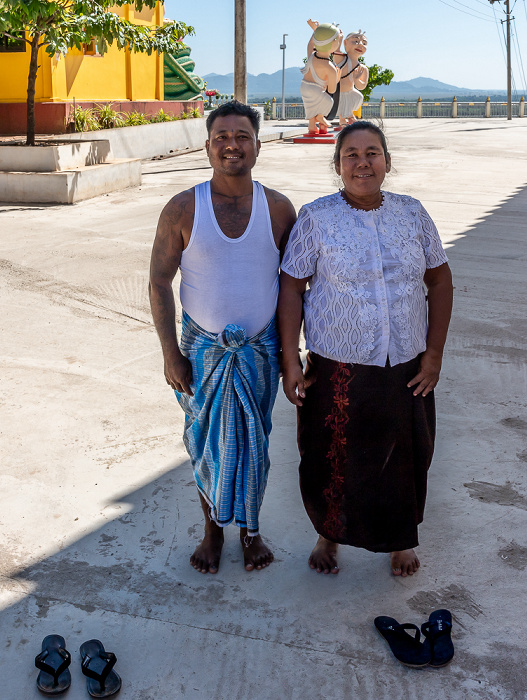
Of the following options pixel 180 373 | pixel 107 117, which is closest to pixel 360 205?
Answer: pixel 180 373

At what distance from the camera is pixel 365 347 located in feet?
8.75

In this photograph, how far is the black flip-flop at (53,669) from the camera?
7.63 feet

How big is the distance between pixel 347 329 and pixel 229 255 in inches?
19.3

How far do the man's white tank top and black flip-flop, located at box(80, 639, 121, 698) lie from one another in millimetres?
1142

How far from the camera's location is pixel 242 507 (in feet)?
9.51

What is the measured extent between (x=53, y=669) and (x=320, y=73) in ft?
67.5

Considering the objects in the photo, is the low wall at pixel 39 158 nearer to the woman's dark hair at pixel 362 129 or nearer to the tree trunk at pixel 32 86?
the tree trunk at pixel 32 86

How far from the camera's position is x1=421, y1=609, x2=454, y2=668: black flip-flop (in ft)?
8.06

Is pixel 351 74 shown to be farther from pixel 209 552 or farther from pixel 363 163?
pixel 209 552

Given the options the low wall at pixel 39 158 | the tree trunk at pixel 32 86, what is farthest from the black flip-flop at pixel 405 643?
the tree trunk at pixel 32 86

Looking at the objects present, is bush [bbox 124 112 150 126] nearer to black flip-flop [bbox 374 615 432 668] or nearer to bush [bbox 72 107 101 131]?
bush [bbox 72 107 101 131]

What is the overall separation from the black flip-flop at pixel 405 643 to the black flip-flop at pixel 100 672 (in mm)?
880

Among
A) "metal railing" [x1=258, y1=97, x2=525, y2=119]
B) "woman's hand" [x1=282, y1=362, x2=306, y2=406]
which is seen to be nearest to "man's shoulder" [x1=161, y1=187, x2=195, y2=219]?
"woman's hand" [x1=282, y1=362, x2=306, y2=406]

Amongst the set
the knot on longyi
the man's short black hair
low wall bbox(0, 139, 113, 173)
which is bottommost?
the knot on longyi
